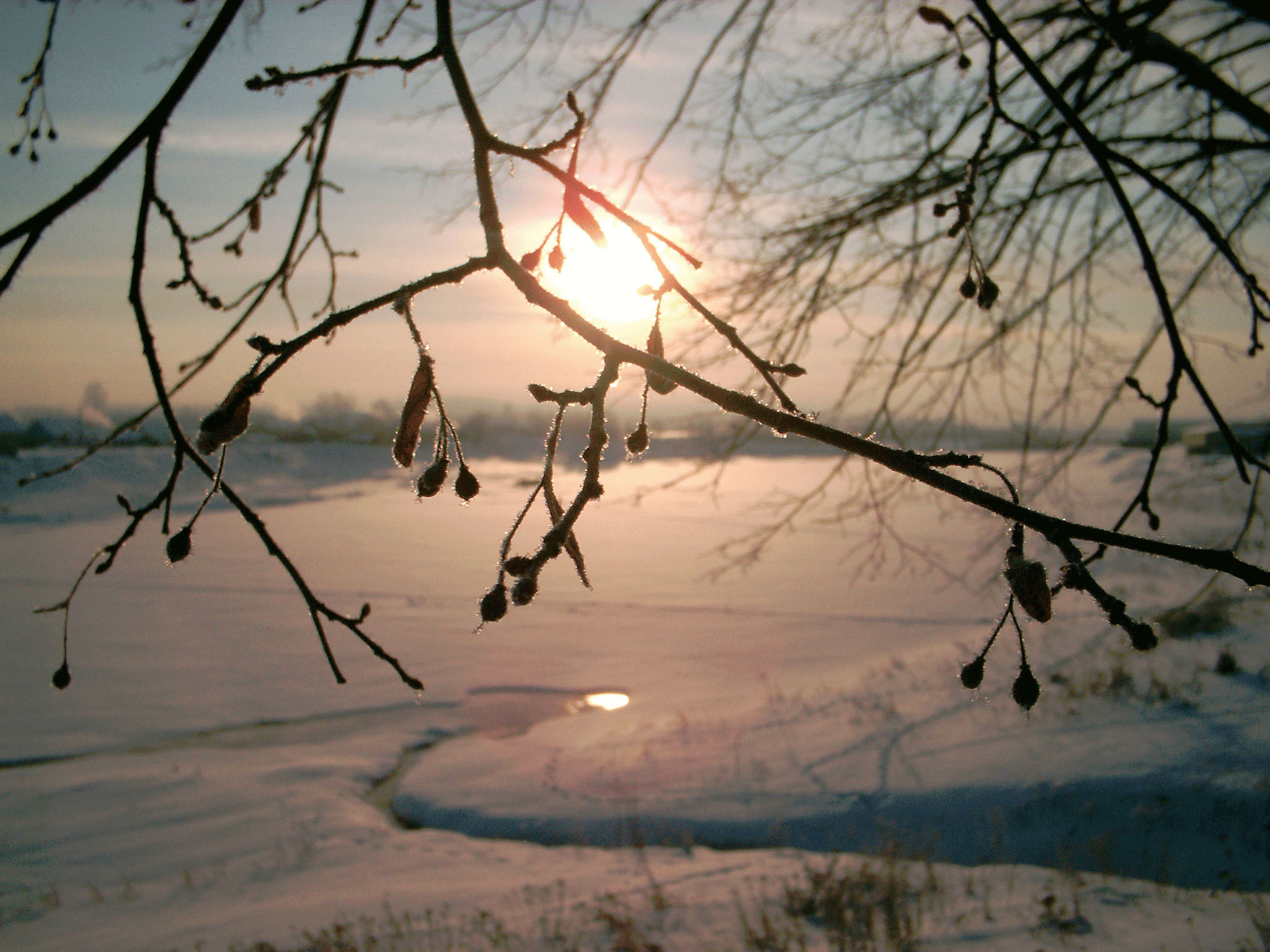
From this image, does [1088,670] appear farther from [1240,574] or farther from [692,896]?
[1240,574]

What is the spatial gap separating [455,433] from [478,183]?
270mm

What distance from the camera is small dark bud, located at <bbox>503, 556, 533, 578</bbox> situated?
589mm

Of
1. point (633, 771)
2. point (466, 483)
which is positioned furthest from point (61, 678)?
point (633, 771)

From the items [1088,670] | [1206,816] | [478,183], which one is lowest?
[1206,816]

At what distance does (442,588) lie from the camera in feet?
53.4

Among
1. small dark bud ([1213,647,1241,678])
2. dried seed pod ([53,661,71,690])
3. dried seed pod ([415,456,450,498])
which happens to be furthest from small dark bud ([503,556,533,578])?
small dark bud ([1213,647,1241,678])

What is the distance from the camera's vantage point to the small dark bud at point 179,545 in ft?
2.97

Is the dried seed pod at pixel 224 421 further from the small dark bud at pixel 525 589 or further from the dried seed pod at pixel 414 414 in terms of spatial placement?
the small dark bud at pixel 525 589

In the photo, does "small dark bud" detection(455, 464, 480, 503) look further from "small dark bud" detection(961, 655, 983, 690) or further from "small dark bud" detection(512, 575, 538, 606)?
"small dark bud" detection(961, 655, 983, 690)

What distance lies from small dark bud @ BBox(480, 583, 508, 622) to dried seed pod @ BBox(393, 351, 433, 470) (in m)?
0.19

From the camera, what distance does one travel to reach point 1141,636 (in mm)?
587

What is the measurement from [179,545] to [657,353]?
1.98ft

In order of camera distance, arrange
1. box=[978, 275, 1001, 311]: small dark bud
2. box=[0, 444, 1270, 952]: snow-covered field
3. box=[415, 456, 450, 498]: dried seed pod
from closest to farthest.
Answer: box=[415, 456, 450, 498]: dried seed pod, box=[978, 275, 1001, 311]: small dark bud, box=[0, 444, 1270, 952]: snow-covered field

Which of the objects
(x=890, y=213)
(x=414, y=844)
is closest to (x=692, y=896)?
(x=414, y=844)
